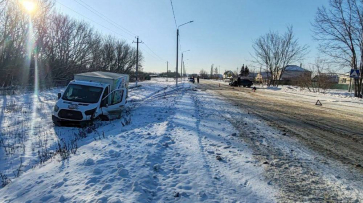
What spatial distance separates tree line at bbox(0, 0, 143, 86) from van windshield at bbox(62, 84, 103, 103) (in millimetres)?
13475

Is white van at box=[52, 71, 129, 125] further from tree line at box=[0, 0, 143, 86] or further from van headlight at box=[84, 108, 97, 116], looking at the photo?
tree line at box=[0, 0, 143, 86]

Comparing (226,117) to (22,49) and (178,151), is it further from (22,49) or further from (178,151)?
(22,49)

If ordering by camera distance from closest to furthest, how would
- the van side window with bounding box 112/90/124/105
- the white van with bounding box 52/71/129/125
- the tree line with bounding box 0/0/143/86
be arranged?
the white van with bounding box 52/71/129/125 < the van side window with bounding box 112/90/124/105 < the tree line with bounding box 0/0/143/86

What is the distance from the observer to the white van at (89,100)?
10367 mm

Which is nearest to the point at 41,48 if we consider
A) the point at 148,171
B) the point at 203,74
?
the point at 148,171

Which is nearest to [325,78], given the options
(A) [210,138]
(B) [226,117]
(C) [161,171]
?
(B) [226,117]

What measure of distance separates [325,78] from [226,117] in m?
30.3

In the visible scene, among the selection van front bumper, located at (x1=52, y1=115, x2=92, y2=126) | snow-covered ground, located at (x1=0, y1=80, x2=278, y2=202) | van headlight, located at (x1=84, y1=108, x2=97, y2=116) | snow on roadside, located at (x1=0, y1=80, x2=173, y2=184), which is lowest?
snow on roadside, located at (x1=0, y1=80, x2=173, y2=184)

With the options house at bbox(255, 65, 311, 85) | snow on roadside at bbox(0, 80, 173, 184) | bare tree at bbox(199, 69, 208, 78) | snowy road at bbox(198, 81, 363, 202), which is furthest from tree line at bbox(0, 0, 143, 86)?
bare tree at bbox(199, 69, 208, 78)

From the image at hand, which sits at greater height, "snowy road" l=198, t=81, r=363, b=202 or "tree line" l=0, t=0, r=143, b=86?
"tree line" l=0, t=0, r=143, b=86

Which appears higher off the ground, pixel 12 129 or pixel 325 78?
pixel 325 78

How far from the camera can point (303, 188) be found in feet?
12.9

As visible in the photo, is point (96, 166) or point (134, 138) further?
point (134, 138)

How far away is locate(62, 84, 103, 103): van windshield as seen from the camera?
11.2 metres
